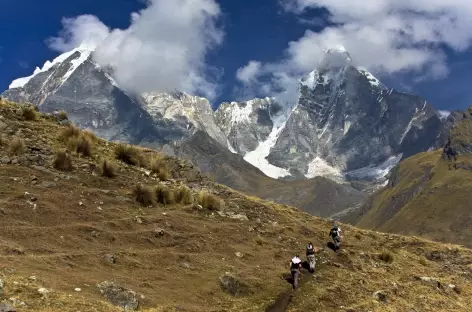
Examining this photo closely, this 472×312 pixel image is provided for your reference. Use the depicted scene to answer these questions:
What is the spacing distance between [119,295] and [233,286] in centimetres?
656

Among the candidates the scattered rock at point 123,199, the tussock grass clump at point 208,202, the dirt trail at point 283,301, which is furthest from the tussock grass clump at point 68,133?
the dirt trail at point 283,301

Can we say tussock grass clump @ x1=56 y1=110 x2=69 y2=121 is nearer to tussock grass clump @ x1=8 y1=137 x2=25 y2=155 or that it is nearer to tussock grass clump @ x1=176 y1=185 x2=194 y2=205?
tussock grass clump @ x1=8 y1=137 x2=25 y2=155

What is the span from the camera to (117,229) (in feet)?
86.6

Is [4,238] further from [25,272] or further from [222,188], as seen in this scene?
[222,188]

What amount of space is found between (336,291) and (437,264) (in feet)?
45.9

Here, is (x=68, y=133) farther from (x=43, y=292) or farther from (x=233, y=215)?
(x=43, y=292)

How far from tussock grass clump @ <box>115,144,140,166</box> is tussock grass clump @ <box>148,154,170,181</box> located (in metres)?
1.07

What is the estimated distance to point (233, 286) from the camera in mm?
24797

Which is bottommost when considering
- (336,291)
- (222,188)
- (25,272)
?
(25,272)

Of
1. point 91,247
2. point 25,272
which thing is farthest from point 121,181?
point 25,272

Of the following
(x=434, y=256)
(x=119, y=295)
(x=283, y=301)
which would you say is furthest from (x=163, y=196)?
(x=434, y=256)

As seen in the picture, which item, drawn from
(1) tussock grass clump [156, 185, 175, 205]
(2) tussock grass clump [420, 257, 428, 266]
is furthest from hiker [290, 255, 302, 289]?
(2) tussock grass clump [420, 257, 428, 266]

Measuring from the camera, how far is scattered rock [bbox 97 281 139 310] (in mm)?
19609

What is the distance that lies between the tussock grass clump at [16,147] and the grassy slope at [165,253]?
0.47 meters
